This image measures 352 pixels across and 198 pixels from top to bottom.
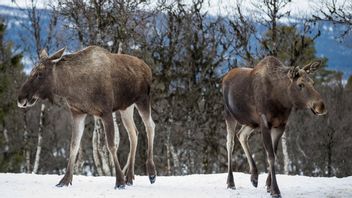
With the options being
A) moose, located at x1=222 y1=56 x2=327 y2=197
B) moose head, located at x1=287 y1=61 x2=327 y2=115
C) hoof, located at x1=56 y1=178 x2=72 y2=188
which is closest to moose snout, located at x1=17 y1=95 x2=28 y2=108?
hoof, located at x1=56 y1=178 x2=72 y2=188

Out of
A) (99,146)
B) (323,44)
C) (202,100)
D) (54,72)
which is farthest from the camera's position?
(323,44)

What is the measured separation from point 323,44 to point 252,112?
153ft

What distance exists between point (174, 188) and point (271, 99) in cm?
256

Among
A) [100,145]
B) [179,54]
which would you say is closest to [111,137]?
[100,145]

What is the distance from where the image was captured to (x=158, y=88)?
2434cm

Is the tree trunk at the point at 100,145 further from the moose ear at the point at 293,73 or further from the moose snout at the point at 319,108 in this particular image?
the moose snout at the point at 319,108

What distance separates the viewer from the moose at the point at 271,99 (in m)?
8.98

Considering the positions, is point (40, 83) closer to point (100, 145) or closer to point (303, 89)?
point (303, 89)

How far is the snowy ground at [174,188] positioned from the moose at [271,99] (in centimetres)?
59

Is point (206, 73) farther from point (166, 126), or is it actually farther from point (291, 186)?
point (291, 186)

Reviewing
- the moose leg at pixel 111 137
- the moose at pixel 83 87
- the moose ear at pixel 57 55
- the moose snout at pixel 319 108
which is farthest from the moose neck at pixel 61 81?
the moose snout at pixel 319 108

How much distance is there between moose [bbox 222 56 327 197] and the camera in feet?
29.5

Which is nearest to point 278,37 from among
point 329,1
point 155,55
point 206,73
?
point 206,73

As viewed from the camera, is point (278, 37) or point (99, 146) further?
point (278, 37)
